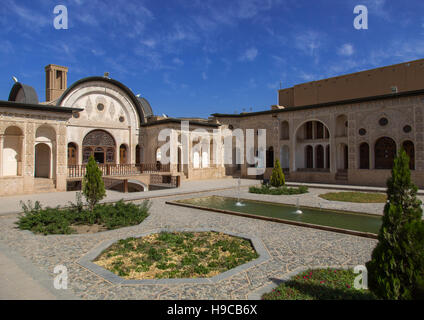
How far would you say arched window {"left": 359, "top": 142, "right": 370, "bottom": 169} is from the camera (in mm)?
20656

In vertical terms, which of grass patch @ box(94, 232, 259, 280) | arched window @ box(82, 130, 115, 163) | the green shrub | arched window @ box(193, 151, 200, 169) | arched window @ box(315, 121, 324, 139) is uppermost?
arched window @ box(315, 121, 324, 139)

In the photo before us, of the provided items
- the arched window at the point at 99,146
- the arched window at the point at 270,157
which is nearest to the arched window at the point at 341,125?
the arched window at the point at 270,157

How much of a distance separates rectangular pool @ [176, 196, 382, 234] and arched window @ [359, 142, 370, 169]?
36.7 ft

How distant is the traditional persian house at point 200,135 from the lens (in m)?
16.9

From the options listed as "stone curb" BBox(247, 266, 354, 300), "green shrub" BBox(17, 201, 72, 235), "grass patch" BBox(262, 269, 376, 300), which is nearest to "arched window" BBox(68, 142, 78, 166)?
"green shrub" BBox(17, 201, 72, 235)

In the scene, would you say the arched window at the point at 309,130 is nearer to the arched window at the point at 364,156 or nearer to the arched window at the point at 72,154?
the arched window at the point at 364,156

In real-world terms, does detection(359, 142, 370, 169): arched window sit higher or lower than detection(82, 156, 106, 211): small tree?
higher

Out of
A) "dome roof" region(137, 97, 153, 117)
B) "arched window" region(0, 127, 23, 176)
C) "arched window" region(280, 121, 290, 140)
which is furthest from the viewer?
"dome roof" region(137, 97, 153, 117)

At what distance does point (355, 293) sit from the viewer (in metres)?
4.28

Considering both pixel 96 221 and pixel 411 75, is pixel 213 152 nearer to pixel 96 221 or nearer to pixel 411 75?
pixel 411 75

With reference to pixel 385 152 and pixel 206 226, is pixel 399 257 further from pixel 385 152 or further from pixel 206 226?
pixel 385 152

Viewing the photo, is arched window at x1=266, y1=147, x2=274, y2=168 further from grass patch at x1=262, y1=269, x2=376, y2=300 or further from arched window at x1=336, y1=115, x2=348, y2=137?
grass patch at x1=262, y1=269, x2=376, y2=300
